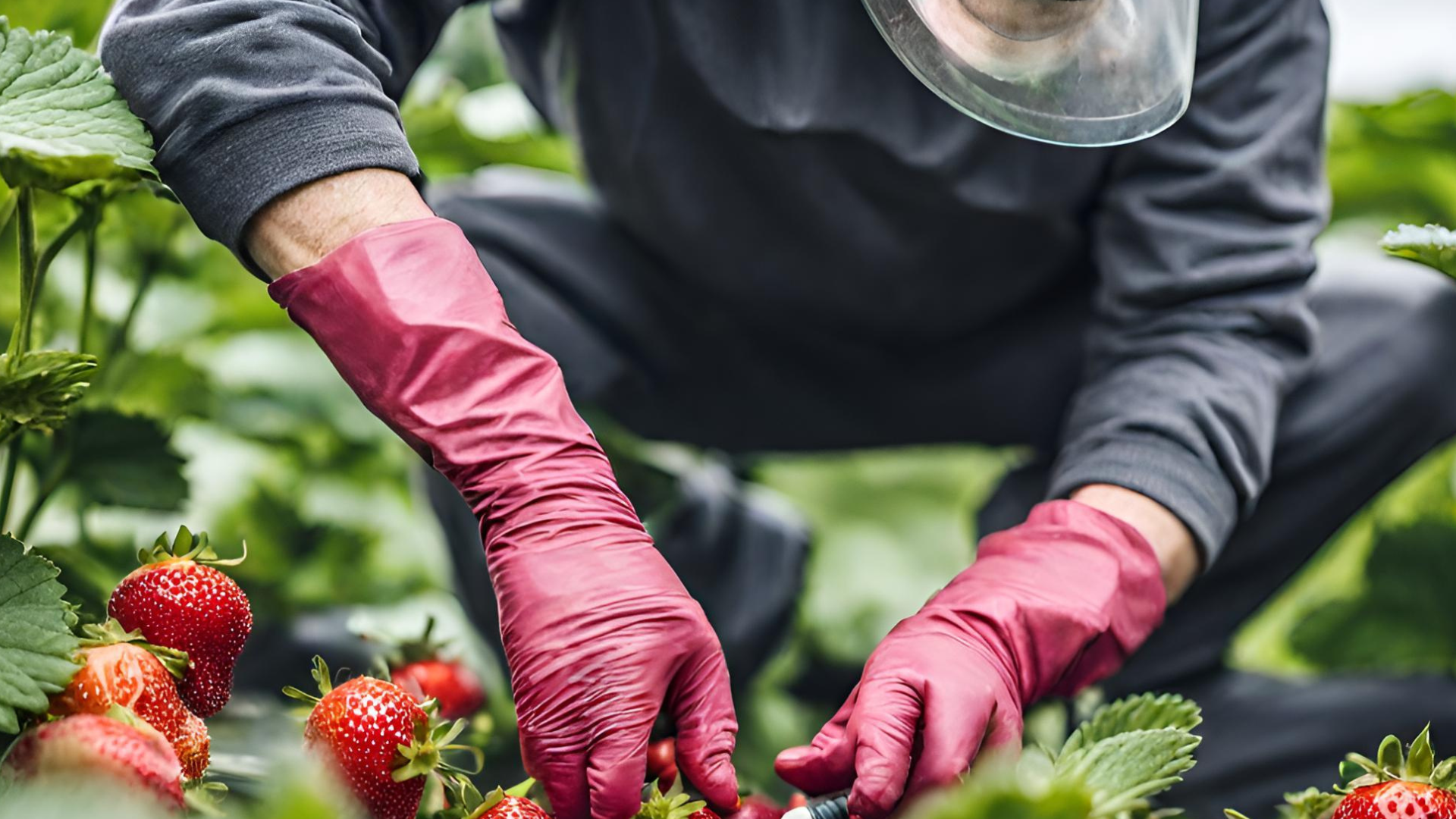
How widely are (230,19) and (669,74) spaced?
334mm

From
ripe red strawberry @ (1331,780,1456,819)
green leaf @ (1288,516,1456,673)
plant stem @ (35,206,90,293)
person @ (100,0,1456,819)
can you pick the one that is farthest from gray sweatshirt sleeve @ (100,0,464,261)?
green leaf @ (1288,516,1456,673)

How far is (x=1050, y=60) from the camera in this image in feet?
2.77

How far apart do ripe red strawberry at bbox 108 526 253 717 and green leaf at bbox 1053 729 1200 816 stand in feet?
1.49

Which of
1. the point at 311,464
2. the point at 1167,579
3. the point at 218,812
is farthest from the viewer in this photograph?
the point at 311,464

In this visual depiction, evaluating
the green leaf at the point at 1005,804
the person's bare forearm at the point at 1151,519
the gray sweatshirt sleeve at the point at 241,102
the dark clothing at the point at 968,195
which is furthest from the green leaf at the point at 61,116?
the person's bare forearm at the point at 1151,519

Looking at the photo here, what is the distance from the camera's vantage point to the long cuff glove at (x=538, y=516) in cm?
72

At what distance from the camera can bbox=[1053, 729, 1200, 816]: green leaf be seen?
67 centimetres

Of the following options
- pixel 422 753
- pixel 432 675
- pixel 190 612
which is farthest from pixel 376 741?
pixel 432 675

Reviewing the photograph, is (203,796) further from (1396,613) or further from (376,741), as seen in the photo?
(1396,613)

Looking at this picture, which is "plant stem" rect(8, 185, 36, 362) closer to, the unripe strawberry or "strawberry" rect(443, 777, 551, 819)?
the unripe strawberry

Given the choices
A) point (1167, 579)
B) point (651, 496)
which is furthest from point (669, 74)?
point (1167, 579)

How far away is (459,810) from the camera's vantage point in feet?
2.36

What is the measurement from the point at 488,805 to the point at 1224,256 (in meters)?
0.69

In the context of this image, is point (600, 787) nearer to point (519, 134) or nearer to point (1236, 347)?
point (1236, 347)
